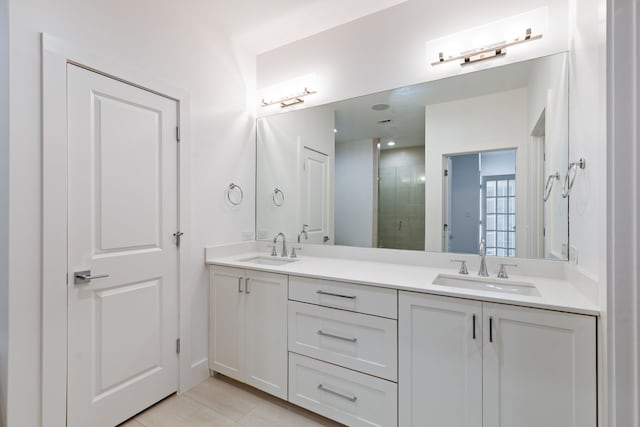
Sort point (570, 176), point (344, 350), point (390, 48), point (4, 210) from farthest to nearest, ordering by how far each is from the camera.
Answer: point (390, 48)
point (344, 350)
point (570, 176)
point (4, 210)

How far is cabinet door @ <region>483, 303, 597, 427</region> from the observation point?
117 cm

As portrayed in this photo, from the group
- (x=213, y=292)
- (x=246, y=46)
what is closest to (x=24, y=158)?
(x=213, y=292)

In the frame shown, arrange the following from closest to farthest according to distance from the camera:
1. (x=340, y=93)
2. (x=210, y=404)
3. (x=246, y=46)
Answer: (x=210, y=404), (x=340, y=93), (x=246, y=46)

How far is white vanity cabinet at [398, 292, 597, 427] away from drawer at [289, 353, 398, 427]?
0.09 m

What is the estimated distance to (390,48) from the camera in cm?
215

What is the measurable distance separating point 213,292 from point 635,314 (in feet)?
7.28

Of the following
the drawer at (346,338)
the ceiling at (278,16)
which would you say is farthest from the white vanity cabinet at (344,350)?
the ceiling at (278,16)

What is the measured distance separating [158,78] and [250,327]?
175 cm

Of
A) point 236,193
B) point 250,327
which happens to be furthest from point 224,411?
point 236,193

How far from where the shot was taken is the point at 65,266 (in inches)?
59.8

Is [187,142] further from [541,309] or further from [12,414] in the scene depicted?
[541,309]

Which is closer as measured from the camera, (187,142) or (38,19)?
(38,19)

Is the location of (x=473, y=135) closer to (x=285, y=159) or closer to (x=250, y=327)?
(x=285, y=159)

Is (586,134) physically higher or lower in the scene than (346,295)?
higher
